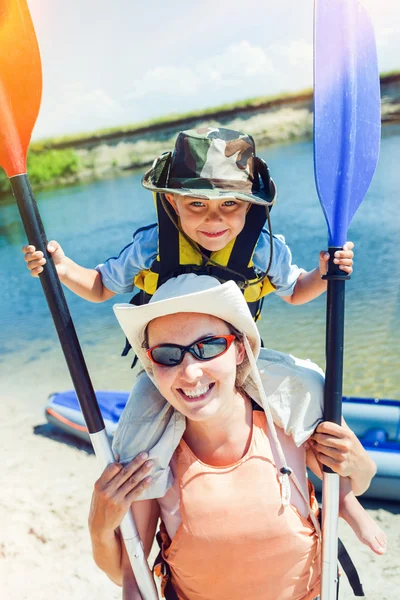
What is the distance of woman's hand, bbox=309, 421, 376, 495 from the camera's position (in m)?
1.75

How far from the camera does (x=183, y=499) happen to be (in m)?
1.71

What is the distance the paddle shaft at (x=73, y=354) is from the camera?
177 cm

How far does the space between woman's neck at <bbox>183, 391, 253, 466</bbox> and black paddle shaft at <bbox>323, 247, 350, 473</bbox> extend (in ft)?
0.87

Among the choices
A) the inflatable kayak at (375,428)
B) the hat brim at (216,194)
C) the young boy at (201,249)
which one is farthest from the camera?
the inflatable kayak at (375,428)

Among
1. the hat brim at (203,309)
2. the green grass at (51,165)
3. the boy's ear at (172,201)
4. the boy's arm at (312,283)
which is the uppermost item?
the boy's ear at (172,201)

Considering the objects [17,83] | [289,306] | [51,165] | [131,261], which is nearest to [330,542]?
[131,261]

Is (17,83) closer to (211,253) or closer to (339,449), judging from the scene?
(211,253)

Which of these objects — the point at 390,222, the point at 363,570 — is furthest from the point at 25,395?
the point at 390,222

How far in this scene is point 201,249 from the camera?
2148 mm

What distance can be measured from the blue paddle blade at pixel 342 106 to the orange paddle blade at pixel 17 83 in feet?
2.90

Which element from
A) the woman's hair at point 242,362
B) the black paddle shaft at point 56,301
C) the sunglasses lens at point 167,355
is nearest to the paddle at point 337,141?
the woman's hair at point 242,362

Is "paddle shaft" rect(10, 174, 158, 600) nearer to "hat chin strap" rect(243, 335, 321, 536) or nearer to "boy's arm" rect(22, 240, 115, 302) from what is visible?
"boy's arm" rect(22, 240, 115, 302)

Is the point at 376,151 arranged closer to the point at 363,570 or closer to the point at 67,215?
the point at 363,570

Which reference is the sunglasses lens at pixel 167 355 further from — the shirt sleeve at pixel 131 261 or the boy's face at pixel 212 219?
the shirt sleeve at pixel 131 261
